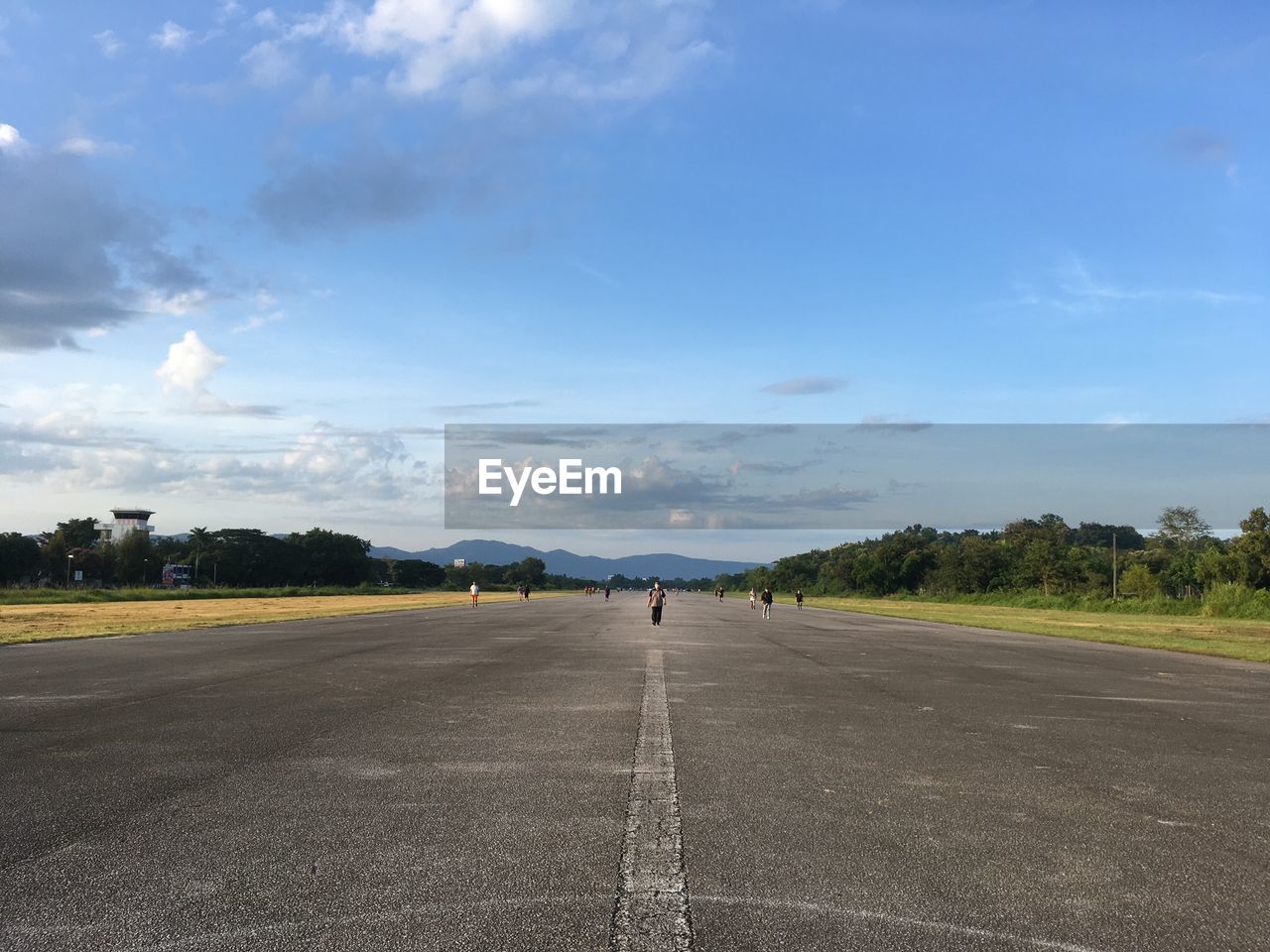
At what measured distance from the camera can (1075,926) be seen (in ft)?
13.9

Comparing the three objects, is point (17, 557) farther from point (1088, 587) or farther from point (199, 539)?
point (1088, 587)

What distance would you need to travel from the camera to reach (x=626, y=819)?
605 centimetres

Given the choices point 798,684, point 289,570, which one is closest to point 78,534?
point 289,570

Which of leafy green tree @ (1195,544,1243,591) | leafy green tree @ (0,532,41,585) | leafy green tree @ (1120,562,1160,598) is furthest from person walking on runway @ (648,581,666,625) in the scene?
leafy green tree @ (0,532,41,585)

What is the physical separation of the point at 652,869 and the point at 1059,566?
308 feet

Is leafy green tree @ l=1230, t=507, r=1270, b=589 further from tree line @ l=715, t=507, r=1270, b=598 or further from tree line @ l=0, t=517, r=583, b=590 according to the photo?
tree line @ l=0, t=517, r=583, b=590

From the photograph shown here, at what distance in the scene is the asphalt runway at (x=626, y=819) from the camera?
4.23 meters

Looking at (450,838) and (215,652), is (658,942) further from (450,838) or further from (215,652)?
(215,652)

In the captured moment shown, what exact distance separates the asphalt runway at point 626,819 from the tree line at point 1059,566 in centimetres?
3934

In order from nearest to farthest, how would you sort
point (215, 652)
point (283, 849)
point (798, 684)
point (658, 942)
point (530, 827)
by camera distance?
point (658, 942) < point (283, 849) < point (530, 827) < point (798, 684) < point (215, 652)

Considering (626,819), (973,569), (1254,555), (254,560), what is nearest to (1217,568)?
(1254,555)

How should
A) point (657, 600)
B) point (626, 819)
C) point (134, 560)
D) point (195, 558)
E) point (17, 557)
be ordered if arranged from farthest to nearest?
point (195, 558) < point (134, 560) < point (17, 557) < point (657, 600) < point (626, 819)

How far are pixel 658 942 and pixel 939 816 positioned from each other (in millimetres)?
2957

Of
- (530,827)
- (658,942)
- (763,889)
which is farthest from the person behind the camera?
(530,827)
